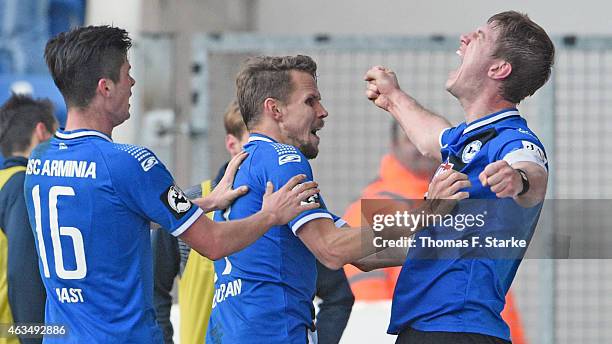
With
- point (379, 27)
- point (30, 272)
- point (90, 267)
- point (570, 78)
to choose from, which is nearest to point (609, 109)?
point (570, 78)

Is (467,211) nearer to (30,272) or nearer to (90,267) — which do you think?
(90,267)

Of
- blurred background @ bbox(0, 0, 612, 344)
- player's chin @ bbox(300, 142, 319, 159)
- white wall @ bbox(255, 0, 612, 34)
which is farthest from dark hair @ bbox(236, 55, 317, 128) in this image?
white wall @ bbox(255, 0, 612, 34)

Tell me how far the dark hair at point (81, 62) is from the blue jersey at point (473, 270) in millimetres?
1141

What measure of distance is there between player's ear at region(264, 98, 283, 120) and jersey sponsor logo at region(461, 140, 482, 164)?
0.66m

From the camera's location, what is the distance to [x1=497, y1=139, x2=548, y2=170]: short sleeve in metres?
3.46

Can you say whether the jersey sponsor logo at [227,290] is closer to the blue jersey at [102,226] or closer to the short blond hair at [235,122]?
the blue jersey at [102,226]

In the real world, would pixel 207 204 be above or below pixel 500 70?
below

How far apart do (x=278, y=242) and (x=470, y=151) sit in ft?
2.25

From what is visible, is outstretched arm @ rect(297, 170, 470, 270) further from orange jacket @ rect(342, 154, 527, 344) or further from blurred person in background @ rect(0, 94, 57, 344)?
orange jacket @ rect(342, 154, 527, 344)

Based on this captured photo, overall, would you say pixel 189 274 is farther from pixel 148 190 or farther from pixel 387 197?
pixel 387 197

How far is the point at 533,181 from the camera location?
3.39 meters

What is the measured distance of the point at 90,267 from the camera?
3641mm

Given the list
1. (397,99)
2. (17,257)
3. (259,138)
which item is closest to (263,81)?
(259,138)

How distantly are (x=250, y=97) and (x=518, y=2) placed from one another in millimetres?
4313
